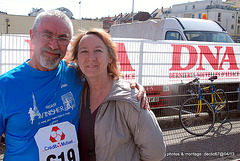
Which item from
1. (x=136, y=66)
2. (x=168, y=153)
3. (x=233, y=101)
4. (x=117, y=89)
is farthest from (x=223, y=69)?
(x=117, y=89)

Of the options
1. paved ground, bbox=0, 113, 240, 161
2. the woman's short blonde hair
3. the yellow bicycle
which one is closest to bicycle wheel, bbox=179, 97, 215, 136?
the yellow bicycle

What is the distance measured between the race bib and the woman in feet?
0.30

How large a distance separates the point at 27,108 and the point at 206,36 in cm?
756

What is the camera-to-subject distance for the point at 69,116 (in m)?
1.92

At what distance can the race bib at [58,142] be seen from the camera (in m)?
1.76

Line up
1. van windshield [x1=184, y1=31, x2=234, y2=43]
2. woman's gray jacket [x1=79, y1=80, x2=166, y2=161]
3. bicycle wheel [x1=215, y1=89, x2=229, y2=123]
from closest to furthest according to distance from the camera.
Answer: woman's gray jacket [x1=79, y1=80, x2=166, y2=161], bicycle wheel [x1=215, y1=89, x2=229, y2=123], van windshield [x1=184, y1=31, x2=234, y2=43]

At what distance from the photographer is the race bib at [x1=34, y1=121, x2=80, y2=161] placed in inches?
69.3

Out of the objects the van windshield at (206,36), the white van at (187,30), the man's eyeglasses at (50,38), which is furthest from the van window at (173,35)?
the man's eyeglasses at (50,38)

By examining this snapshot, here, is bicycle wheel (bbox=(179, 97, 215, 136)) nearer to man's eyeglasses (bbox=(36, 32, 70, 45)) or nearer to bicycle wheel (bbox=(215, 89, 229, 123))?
bicycle wheel (bbox=(215, 89, 229, 123))

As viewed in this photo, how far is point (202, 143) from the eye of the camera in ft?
15.5

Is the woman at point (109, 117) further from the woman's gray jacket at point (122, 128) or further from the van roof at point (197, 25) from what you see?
the van roof at point (197, 25)

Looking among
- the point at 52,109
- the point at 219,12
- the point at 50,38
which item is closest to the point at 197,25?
the point at 50,38

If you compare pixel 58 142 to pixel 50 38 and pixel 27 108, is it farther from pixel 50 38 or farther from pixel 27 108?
pixel 50 38

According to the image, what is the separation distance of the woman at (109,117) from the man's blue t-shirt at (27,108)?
0.24 metres
